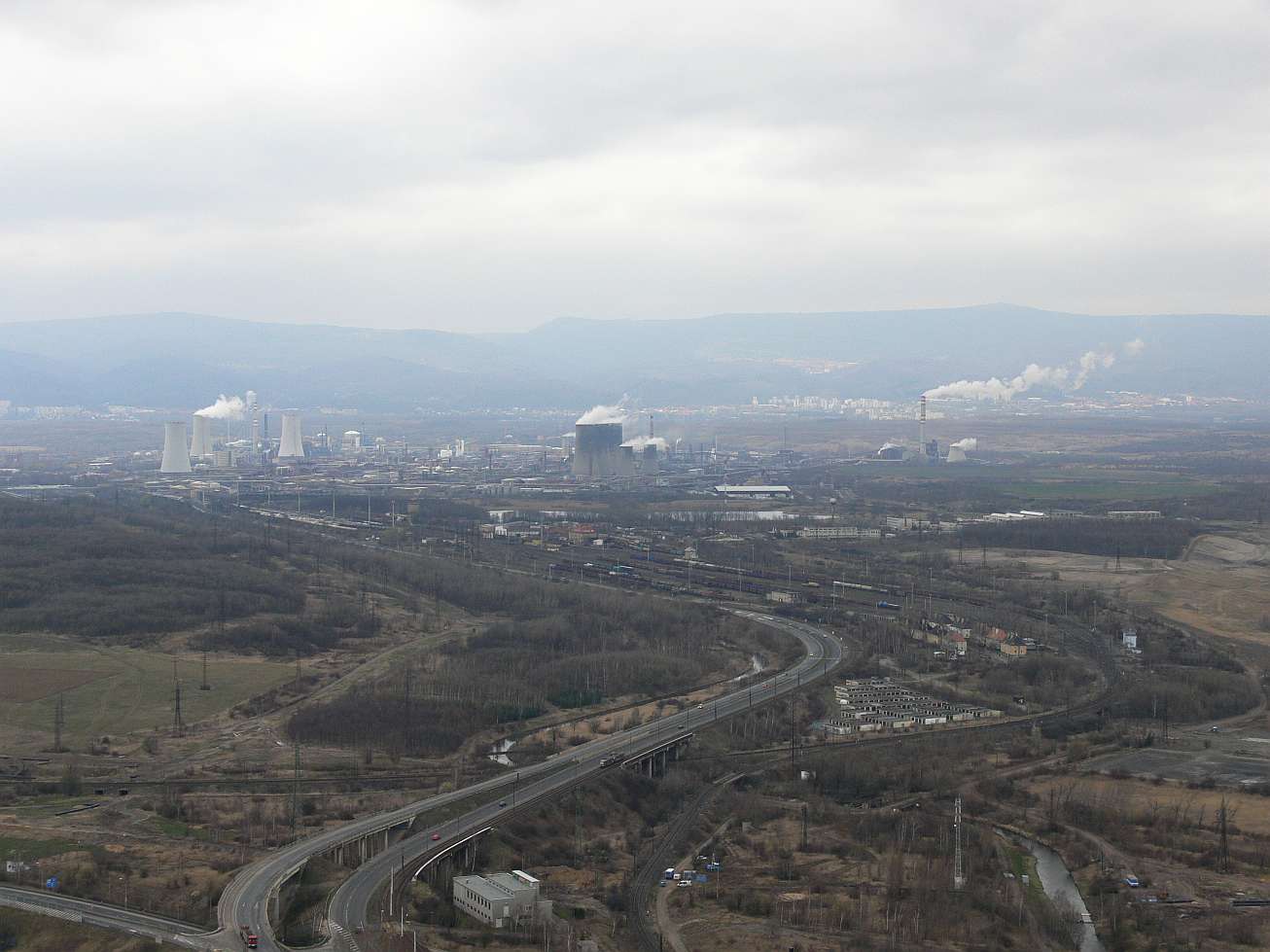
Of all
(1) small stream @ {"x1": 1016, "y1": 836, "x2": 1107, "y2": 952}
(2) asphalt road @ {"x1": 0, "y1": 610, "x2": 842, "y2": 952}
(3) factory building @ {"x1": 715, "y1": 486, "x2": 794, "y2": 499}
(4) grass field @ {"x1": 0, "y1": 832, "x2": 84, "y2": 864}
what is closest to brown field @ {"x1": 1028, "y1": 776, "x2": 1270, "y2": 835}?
(1) small stream @ {"x1": 1016, "y1": 836, "x2": 1107, "y2": 952}

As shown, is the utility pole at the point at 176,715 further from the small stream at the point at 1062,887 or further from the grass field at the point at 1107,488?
the grass field at the point at 1107,488

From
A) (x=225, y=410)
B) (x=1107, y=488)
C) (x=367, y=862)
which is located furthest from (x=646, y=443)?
(x=367, y=862)

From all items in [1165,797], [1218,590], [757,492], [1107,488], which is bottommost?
[1165,797]

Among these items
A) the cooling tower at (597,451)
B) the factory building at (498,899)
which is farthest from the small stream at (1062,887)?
the cooling tower at (597,451)

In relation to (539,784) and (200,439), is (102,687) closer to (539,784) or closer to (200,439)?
(539,784)

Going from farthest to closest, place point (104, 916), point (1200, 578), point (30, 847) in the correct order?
point (1200, 578)
point (30, 847)
point (104, 916)

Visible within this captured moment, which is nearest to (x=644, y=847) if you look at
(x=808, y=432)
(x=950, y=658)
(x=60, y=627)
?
(x=950, y=658)

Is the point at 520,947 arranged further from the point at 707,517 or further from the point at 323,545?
the point at 707,517
